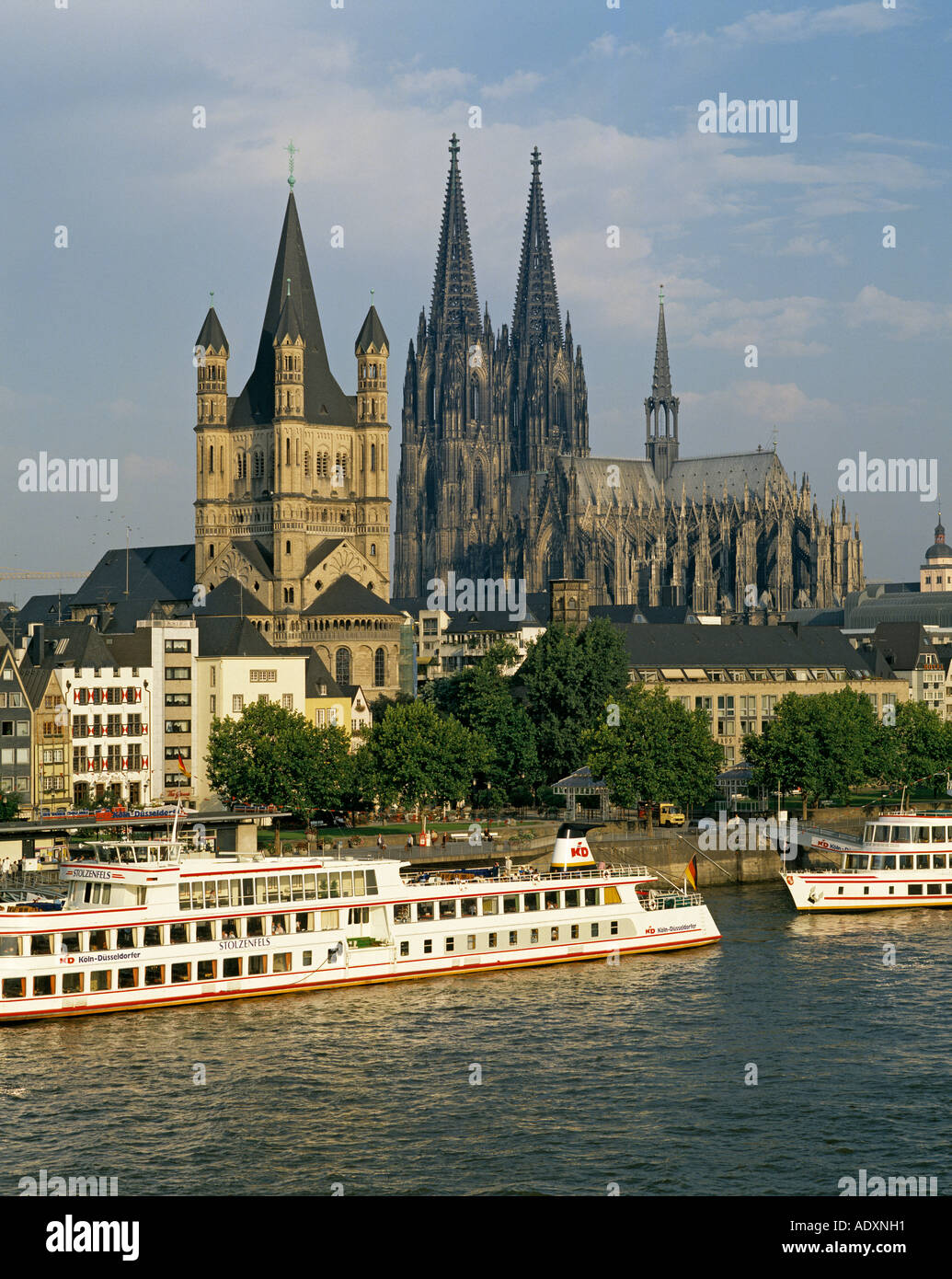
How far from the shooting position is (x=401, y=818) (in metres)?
96.2

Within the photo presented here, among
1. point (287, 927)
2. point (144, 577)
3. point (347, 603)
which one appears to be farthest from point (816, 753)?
point (144, 577)

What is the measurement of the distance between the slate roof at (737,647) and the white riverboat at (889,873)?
170 ft

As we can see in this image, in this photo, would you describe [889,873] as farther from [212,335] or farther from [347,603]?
[212,335]

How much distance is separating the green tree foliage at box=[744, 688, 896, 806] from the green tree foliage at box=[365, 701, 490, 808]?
650 inches

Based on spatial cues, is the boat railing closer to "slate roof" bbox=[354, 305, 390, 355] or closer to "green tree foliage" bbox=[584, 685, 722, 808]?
"green tree foliage" bbox=[584, 685, 722, 808]

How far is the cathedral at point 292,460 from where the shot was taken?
449 feet

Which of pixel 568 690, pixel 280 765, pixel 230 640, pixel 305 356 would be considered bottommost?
pixel 280 765

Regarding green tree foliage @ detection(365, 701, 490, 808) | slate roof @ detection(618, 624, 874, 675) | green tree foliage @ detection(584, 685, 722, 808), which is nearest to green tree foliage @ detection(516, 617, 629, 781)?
green tree foliage @ detection(584, 685, 722, 808)

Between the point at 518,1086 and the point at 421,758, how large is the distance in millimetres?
49202

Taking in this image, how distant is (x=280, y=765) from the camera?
89.7 metres

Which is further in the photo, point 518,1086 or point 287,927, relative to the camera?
point 287,927
